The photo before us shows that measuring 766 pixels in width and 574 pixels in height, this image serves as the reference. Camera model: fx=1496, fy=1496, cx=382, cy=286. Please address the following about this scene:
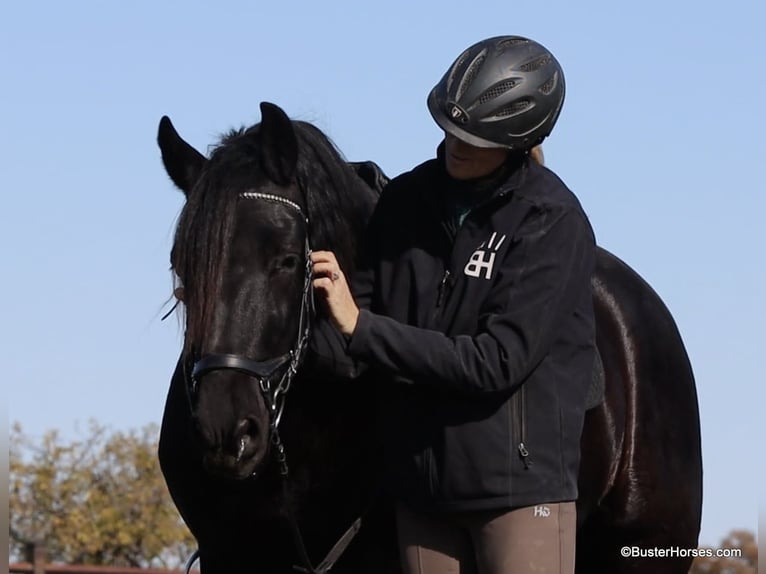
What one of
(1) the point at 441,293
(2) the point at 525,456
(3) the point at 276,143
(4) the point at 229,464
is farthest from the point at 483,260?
(4) the point at 229,464

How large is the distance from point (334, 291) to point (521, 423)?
608 millimetres

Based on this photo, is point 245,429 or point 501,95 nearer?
point 245,429

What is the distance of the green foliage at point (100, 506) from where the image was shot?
45.5ft

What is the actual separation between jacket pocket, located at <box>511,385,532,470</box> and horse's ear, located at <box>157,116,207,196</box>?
1.26 m

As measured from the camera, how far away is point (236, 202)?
4.14 m

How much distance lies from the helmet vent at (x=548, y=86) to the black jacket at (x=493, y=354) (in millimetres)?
226

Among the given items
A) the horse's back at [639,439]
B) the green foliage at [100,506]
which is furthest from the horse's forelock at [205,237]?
the green foliage at [100,506]

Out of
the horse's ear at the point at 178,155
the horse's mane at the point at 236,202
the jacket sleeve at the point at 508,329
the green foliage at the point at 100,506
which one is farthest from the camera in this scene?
the green foliage at the point at 100,506

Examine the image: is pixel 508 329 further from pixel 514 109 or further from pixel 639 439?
pixel 639 439

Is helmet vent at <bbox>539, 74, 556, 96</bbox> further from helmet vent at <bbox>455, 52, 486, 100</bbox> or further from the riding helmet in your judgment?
helmet vent at <bbox>455, 52, 486, 100</bbox>

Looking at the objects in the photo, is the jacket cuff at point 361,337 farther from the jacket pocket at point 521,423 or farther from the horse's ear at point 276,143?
the horse's ear at point 276,143

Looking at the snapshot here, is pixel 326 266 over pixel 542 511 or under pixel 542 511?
over

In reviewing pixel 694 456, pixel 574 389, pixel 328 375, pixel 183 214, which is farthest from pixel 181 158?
pixel 694 456

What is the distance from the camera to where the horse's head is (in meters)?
3.91
